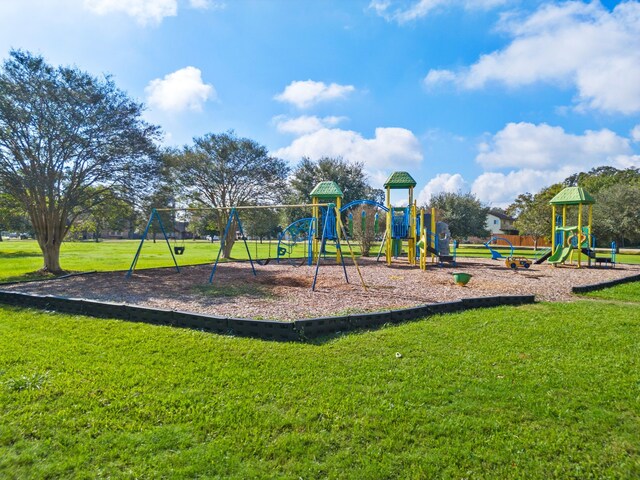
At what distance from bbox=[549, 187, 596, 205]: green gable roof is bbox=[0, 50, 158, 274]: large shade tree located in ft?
61.9

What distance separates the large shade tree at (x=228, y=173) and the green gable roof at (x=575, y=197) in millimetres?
15661

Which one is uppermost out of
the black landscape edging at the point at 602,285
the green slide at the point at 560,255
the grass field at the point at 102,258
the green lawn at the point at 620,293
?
the green slide at the point at 560,255

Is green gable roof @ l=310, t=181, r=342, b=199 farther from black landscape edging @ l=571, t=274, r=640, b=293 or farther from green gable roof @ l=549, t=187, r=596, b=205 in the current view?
black landscape edging @ l=571, t=274, r=640, b=293

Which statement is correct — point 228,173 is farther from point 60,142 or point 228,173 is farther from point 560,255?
point 560,255

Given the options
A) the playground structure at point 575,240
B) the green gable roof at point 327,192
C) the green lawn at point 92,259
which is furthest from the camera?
the green gable roof at point 327,192

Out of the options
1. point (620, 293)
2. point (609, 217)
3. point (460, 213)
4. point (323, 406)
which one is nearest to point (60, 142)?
point (323, 406)

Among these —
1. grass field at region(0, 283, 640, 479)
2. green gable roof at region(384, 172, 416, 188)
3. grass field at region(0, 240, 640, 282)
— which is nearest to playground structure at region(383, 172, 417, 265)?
green gable roof at region(384, 172, 416, 188)

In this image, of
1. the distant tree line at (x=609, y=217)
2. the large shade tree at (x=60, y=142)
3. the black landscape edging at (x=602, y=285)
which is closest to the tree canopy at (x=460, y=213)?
the distant tree line at (x=609, y=217)

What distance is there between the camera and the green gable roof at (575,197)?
1741 cm

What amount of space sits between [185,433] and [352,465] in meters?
1.38

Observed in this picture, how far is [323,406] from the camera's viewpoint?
3.38m

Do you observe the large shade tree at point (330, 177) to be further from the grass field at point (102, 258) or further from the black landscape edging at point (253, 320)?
the black landscape edging at point (253, 320)

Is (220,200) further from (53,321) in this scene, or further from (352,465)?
(352,465)

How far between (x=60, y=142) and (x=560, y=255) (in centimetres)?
2045
